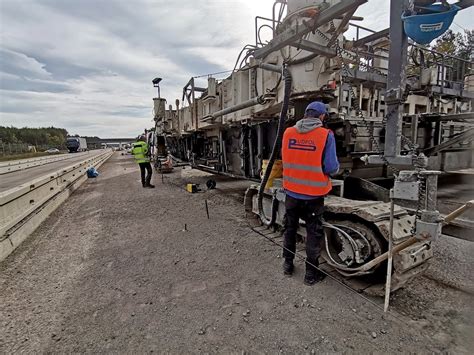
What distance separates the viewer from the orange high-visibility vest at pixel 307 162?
2.76 metres

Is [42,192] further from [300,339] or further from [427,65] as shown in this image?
[427,65]

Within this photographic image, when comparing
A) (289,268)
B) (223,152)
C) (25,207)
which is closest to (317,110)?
(289,268)

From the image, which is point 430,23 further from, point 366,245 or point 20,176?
point 20,176

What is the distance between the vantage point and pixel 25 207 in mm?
4977

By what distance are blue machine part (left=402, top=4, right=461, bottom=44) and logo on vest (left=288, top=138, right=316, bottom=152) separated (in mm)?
1181

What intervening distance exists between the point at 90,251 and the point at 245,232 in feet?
7.83

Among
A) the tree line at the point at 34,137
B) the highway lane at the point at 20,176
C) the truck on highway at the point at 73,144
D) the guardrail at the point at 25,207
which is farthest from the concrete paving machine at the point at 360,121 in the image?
the tree line at the point at 34,137

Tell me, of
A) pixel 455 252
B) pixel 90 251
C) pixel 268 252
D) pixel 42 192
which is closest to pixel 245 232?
pixel 268 252

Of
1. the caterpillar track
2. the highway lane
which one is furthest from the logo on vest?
the highway lane

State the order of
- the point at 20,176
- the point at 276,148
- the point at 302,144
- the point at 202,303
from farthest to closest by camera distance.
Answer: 1. the point at 20,176
2. the point at 276,148
3. the point at 302,144
4. the point at 202,303

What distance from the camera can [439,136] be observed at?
14.4 ft

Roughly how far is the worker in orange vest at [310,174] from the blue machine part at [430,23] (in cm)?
Result: 103

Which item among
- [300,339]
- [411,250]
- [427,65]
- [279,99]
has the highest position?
[427,65]

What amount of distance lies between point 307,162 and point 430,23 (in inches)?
57.1
